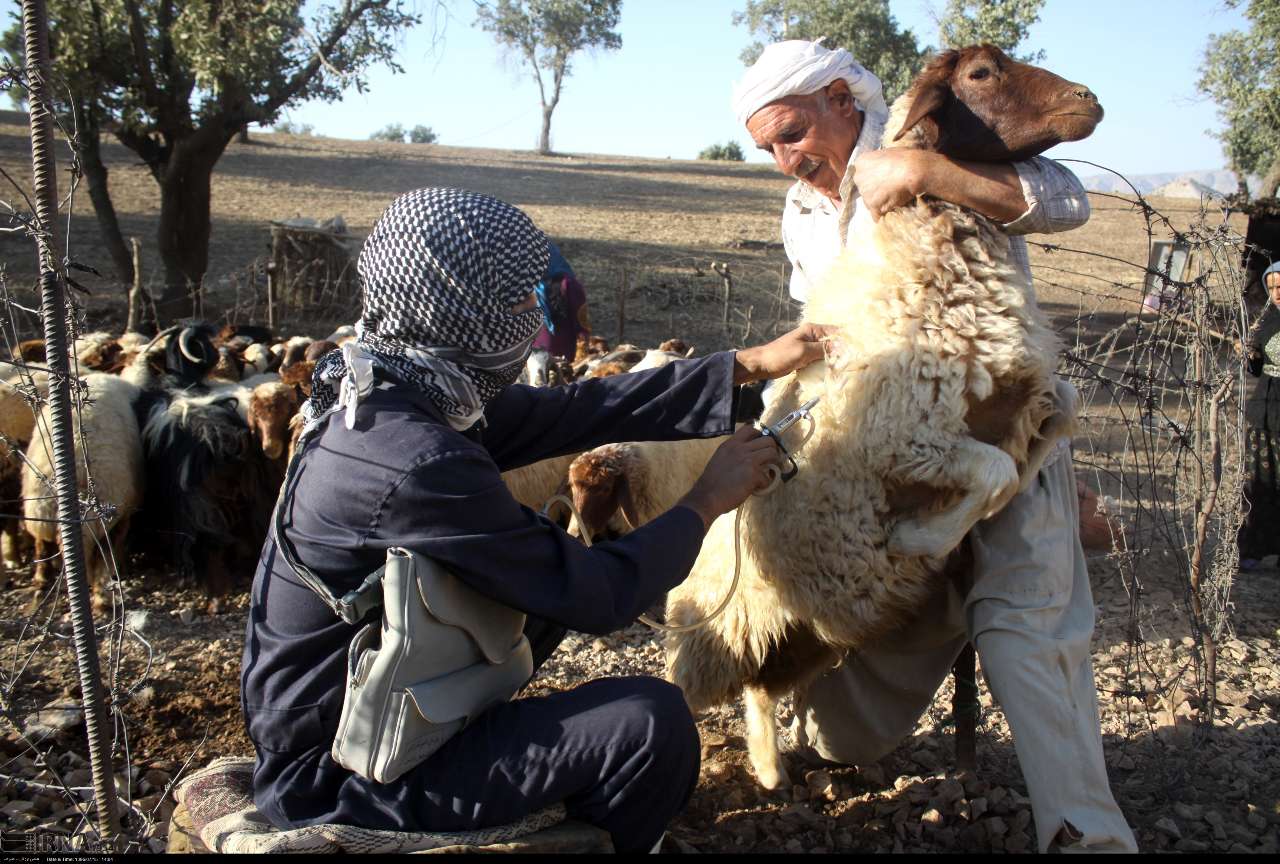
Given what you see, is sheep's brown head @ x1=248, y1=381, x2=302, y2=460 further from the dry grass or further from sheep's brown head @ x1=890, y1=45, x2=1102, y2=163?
the dry grass

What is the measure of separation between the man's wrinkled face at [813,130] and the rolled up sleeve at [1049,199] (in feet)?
2.13

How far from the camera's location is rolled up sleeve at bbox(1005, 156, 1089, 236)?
2471mm

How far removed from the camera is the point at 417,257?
2.15 m

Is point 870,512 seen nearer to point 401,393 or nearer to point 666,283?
point 401,393

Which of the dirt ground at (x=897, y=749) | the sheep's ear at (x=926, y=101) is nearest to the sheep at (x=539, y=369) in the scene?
the dirt ground at (x=897, y=749)

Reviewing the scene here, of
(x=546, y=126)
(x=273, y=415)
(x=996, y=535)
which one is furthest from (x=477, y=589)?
(x=546, y=126)

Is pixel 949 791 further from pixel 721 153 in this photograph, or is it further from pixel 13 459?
pixel 721 153

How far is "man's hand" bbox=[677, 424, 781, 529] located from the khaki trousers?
737 millimetres

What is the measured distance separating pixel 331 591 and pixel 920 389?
1.63m

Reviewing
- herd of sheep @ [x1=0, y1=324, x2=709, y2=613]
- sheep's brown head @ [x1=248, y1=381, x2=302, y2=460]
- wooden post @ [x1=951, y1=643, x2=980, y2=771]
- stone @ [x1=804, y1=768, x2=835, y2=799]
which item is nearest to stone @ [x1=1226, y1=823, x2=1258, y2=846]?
wooden post @ [x1=951, y1=643, x2=980, y2=771]

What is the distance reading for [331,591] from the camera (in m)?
2.14

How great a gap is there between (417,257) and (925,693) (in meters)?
2.38

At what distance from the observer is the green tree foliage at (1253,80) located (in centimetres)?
1644

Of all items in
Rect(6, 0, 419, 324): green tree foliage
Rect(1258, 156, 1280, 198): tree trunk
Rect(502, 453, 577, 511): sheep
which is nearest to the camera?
Rect(502, 453, 577, 511): sheep
